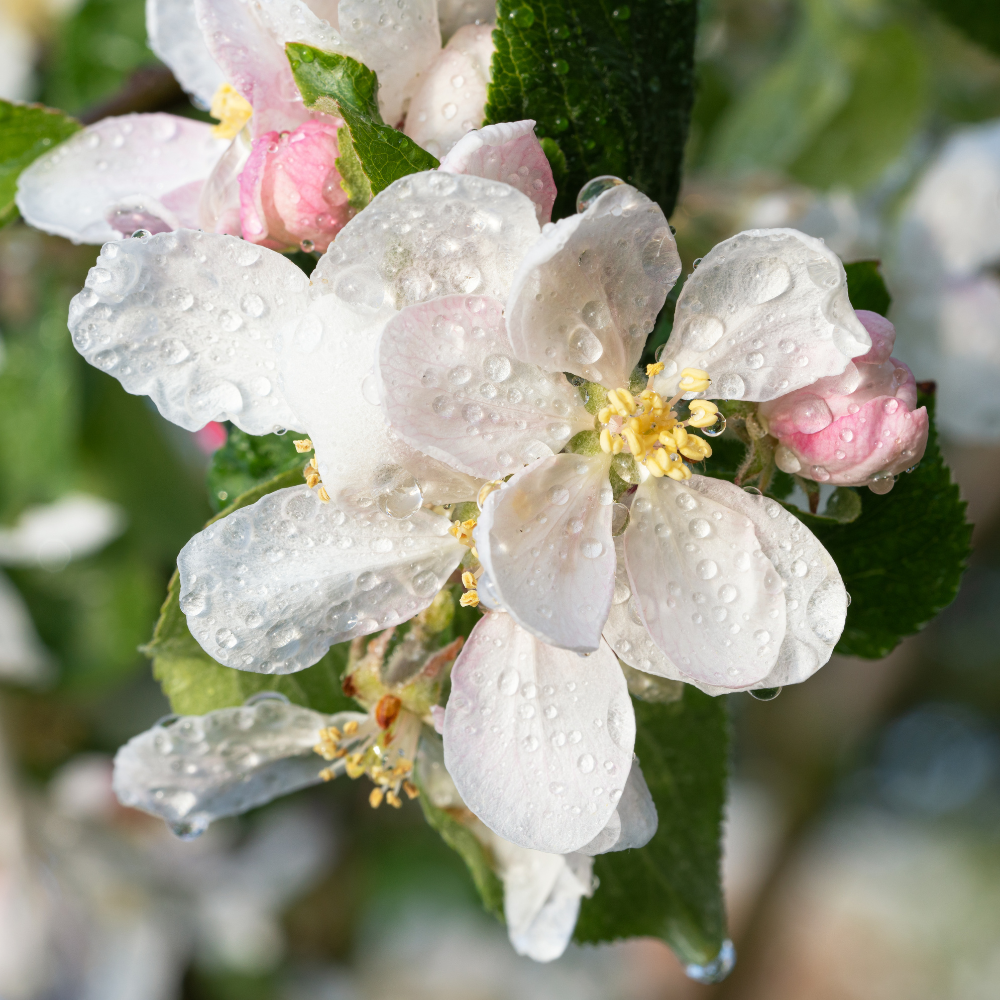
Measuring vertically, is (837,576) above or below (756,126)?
above

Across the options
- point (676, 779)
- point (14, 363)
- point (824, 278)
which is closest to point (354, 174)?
point (824, 278)

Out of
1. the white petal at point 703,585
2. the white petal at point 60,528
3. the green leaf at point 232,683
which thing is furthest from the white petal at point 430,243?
the white petal at point 60,528

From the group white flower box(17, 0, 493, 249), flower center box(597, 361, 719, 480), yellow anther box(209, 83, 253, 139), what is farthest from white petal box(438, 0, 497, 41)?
flower center box(597, 361, 719, 480)

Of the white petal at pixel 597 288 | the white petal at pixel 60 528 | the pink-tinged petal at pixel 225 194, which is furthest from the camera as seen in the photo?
the white petal at pixel 60 528

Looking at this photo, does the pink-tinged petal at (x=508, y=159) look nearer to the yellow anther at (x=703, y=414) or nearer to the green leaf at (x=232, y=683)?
the yellow anther at (x=703, y=414)

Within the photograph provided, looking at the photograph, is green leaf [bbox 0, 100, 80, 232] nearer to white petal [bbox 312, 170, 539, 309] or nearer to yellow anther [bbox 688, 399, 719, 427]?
white petal [bbox 312, 170, 539, 309]

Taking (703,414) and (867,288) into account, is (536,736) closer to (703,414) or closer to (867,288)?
(703,414)

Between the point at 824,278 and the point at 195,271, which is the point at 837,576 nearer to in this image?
the point at 824,278
